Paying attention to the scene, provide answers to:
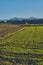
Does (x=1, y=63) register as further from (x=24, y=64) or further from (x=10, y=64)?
(x=24, y=64)

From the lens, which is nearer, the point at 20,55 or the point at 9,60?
the point at 9,60

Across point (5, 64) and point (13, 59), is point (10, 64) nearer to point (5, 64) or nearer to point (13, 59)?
point (5, 64)

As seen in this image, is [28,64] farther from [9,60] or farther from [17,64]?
[9,60]

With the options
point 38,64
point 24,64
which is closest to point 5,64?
point 24,64

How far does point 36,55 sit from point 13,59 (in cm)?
327

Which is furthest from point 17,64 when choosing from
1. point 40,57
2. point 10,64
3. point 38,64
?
point 40,57

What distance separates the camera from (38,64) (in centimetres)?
1853

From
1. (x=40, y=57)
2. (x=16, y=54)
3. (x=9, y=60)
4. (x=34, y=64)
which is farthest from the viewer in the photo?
(x=16, y=54)

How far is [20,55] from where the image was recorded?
23422mm

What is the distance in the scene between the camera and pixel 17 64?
19.0m

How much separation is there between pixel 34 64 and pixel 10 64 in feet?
6.80

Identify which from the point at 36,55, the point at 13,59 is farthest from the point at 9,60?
the point at 36,55

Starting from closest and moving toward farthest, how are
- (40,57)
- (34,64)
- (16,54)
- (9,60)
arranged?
1. (34,64)
2. (9,60)
3. (40,57)
4. (16,54)

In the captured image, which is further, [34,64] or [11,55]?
[11,55]
